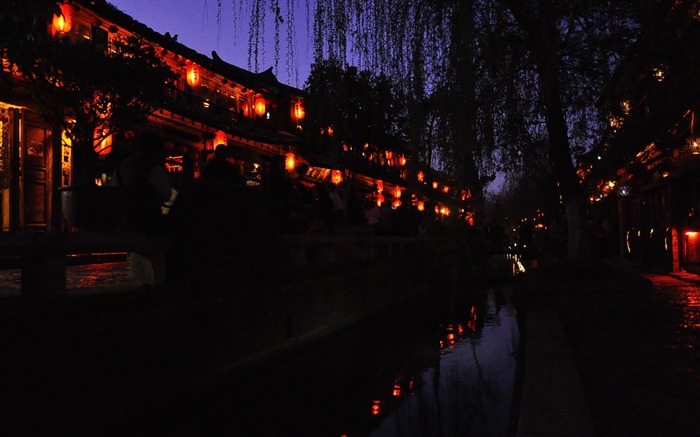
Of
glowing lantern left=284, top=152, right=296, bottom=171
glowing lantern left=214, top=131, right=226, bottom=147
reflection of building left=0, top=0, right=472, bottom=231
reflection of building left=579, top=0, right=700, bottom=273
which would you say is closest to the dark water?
reflection of building left=0, top=0, right=472, bottom=231

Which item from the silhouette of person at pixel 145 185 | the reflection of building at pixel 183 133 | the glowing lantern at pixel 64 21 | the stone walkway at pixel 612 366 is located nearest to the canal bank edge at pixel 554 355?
the stone walkway at pixel 612 366

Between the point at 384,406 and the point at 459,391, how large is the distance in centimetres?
84

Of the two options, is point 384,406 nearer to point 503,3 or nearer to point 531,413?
point 531,413

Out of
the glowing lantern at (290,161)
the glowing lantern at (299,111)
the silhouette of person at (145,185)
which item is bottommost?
the silhouette of person at (145,185)

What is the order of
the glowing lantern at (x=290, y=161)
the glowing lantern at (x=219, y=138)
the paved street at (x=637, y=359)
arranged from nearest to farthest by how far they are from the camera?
the paved street at (x=637, y=359) → the glowing lantern at (x=219, y=138) → the glowing lantern at (x=290, y=161)

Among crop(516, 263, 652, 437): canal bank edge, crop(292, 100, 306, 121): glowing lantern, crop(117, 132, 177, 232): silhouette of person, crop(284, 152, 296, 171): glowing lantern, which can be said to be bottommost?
crop(516, 263, 652, 437): canal bank edge

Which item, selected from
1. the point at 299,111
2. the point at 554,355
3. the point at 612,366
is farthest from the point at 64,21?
the point at 612,366

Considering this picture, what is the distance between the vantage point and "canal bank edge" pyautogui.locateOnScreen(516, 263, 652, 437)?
9.42ft

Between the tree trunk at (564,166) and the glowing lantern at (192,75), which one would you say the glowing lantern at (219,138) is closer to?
the glowing lantern at (192,75)

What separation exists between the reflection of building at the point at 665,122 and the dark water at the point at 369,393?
3393 mm

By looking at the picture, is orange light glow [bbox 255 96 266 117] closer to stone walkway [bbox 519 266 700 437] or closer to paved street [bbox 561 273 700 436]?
paved street [bbox 561 273 700 436]

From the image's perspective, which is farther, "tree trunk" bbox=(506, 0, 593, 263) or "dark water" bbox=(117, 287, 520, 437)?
"tree trunk" bbox=(506, 0, 593, 263)

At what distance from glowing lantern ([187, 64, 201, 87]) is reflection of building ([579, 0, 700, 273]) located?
12177mm

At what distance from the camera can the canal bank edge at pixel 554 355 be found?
2871mm
